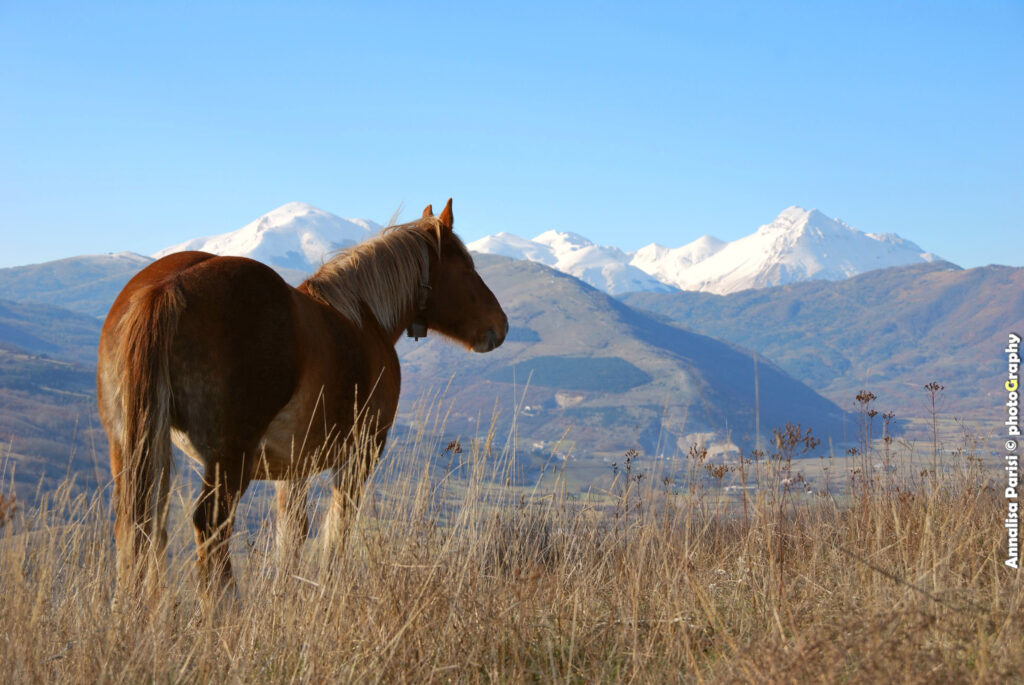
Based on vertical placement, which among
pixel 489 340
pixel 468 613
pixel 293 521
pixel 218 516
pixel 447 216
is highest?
pixel 447 216

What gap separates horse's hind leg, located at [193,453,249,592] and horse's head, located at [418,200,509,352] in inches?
93.2

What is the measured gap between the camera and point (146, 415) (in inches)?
141

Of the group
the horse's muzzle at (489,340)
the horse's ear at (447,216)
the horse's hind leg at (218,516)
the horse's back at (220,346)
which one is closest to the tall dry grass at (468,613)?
the horse's hind leg at (218,516)

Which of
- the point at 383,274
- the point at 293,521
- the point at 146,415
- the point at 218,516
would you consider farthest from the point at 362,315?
the point at 146,415

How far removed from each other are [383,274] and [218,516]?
214cm

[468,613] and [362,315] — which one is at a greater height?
[362,315]

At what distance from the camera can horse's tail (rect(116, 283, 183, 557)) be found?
356 cm

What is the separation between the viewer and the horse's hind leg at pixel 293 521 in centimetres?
410

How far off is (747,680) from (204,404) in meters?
2.57

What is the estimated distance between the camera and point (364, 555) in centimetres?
396

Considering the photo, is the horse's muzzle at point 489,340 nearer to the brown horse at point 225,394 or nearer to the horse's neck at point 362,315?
the horse's neck at point 362,315

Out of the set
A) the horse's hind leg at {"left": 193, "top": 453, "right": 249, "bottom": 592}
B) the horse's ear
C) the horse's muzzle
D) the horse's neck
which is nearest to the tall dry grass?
the horse's hind leg at {"left": 193, "top": 453, "right": 249, "bottom": 592}

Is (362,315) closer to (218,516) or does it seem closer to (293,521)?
(293,521)

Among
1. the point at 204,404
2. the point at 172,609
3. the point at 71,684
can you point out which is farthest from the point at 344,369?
the point at 71,684
